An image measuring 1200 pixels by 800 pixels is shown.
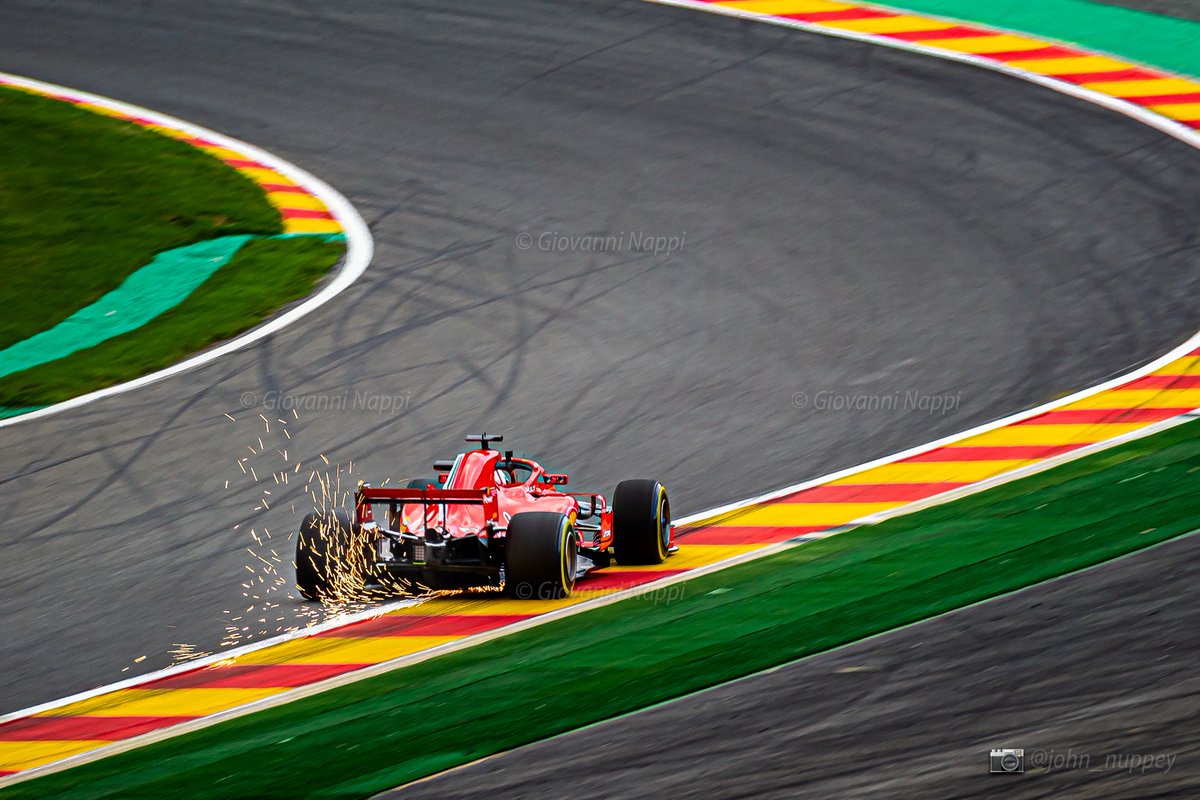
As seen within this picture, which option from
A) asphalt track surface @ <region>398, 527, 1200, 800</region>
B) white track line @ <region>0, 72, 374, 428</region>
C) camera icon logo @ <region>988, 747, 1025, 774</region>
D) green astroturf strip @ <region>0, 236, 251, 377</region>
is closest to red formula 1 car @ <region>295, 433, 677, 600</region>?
asphalt track surface @ <region>398, 527, 1200, 800</region>

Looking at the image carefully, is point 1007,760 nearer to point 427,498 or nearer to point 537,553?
point 537,553

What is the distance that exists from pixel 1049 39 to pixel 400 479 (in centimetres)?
1356

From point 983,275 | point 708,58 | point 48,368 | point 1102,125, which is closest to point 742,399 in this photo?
point 983,275

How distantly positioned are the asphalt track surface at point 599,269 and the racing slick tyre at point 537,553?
1.51 meters

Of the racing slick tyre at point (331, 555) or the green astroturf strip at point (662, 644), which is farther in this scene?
the racing slick tyre at point (331, 555)

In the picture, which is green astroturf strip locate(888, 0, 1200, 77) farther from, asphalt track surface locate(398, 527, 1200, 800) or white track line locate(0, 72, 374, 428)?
asphalt track surface locate(398, 527, 1200, 800)

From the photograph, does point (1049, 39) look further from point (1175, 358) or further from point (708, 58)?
point (1175, 358)

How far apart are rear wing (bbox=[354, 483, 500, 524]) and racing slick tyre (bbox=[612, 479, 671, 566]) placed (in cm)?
97

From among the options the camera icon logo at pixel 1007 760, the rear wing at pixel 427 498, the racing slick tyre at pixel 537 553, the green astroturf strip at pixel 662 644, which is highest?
the rear wing at pixel 427 498

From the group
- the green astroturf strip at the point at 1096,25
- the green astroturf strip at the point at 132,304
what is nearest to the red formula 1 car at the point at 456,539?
the green astroturf strip at the point at 132,304

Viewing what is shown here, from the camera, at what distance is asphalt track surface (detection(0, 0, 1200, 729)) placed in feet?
42.7

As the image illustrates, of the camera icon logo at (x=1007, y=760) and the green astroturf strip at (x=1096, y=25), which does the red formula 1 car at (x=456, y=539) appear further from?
the green astroturf strip at (x=1096, y=25)

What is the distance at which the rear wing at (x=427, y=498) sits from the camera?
1043 centimetres

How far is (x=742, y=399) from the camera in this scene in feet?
47.0
